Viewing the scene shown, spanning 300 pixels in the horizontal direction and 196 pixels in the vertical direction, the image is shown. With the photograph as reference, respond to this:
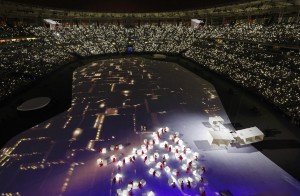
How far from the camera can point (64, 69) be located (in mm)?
43531

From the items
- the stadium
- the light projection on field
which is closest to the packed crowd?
the stadium

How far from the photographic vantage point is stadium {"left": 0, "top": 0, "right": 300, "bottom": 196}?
14.8 m

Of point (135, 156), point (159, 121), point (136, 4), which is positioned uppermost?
point (136, 4)

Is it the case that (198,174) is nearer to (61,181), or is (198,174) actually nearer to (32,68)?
(61,181)

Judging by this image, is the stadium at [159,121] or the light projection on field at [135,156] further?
the stadium at [159,121]

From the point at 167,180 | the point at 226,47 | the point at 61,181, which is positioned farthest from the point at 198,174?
the point at 226,47

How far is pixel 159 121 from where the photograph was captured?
22.9m

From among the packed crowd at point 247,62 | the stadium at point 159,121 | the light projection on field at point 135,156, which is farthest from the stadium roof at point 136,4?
the light projection on field at point 135,156

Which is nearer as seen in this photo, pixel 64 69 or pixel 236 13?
pixel 64 69

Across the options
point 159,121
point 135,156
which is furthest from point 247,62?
point 135,156

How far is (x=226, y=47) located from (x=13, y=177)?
47.2m

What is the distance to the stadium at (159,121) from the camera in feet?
48.6

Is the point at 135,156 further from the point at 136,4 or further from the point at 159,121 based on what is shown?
the point at 136,4

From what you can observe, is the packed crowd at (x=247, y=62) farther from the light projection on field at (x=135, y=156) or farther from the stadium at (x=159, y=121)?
the light projection on field at (x=135, y=156)
